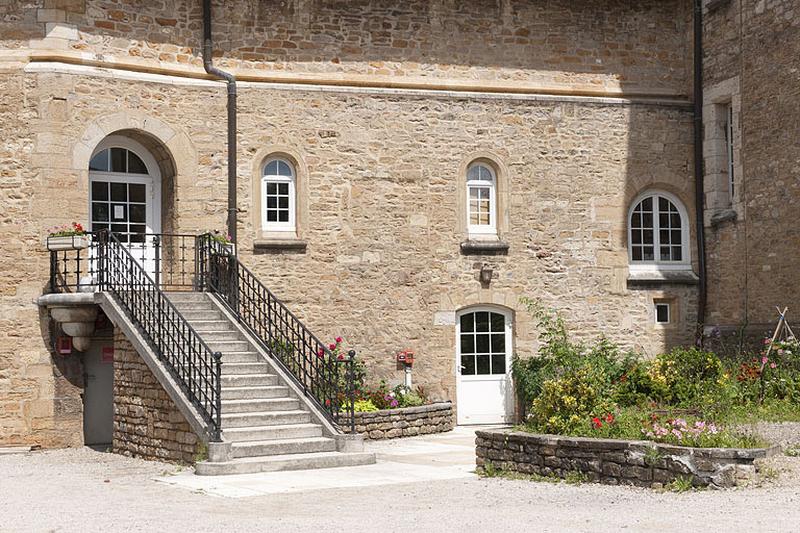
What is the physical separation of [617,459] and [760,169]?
7841mm

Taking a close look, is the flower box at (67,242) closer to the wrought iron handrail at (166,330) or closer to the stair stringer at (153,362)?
the wrought iron handrail at (166,330)

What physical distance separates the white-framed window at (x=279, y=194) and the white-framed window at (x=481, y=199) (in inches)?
108

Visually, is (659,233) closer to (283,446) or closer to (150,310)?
(283,446)

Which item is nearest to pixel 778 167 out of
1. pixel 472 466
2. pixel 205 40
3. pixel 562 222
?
pixel 562 222

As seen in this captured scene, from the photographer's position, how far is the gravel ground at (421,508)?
27.8ft

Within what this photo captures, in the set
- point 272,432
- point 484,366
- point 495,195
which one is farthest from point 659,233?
point 272,432

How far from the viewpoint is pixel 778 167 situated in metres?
16.3

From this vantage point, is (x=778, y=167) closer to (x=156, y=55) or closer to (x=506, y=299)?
(x=506, y=299)

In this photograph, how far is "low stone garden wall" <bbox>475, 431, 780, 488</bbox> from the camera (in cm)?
959

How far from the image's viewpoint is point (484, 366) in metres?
17.5

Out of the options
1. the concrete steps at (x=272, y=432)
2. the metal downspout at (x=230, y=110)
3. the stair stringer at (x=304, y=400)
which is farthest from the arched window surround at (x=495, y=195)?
the concrete steps at (x=272, y=432)

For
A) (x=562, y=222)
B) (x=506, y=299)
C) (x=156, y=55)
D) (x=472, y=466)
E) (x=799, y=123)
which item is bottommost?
(x=472, y=466)

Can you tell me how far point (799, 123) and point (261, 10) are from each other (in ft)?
25.3

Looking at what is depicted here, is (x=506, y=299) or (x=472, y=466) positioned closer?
(x=472, y=466)
